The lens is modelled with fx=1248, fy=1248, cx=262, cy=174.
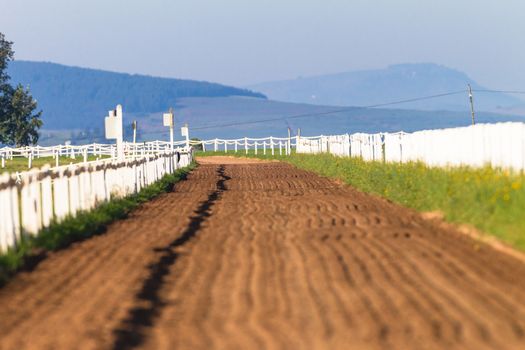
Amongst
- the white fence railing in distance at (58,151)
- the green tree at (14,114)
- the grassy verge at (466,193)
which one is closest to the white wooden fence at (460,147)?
the grassy verge at (466,193)

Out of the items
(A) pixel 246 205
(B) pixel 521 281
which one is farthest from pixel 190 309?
(A) pixel 246 205

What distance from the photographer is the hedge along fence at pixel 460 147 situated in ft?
75.2

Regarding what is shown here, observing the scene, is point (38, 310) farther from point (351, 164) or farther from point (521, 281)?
point (351, 164)

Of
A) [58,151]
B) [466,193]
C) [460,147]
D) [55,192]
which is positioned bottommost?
[58,151]

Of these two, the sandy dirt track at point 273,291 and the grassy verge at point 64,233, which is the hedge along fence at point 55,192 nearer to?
the grassy verge at point 64,233

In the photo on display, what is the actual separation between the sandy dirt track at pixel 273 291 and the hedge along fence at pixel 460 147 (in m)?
3.97

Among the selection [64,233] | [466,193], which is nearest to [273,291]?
[64,233]

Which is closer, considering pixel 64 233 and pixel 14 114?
pixel 64 233

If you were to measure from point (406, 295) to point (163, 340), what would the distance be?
2787 millimetres

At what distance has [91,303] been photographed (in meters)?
11.6

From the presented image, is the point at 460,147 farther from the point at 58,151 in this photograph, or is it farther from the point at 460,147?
the point at 58,151

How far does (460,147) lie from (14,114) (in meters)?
70.4

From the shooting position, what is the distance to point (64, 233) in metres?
17.8

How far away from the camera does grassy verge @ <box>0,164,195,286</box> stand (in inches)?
573
